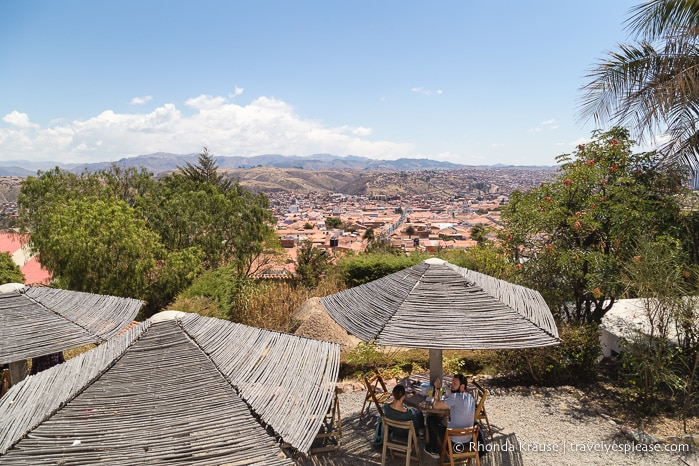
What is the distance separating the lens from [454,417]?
4.41m

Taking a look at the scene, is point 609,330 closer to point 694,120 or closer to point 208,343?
point 694,120

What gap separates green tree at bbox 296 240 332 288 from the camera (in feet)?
44.0

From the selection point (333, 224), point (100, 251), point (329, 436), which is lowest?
point (333, 224)

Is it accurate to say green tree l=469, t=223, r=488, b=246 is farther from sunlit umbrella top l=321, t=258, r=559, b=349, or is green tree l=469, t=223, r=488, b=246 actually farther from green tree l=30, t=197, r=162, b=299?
green tree l=30, t=197, r=162, b=299

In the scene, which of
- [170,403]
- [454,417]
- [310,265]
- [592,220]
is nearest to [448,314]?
[454,417]

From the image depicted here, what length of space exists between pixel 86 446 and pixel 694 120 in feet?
31.1

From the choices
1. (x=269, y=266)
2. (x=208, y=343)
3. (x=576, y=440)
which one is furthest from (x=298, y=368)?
(x=269, y=266)

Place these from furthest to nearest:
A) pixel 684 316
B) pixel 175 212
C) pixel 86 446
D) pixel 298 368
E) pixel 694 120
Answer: pixel 175 212, pixel 694 120, pixel 684 316, pixel 298 368, pixel 86 446

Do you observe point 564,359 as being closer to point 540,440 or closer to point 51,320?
point 540,440

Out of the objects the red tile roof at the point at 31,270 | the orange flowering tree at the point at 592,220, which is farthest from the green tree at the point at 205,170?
the orange flowering tree at the point at 592,220

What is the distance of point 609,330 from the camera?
7578 millimetres

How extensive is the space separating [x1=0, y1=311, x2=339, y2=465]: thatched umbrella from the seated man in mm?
1370

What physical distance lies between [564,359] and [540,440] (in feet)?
5.72

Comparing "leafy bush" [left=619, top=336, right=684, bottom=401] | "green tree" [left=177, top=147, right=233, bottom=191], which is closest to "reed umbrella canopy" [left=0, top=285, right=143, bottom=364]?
"leafy bush" [left=619, top=336, right=684, bottom=401]
